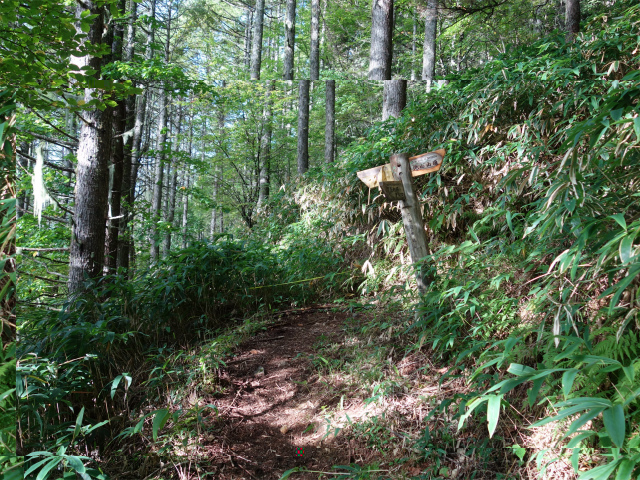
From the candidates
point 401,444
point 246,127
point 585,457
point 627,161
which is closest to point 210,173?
point 246,127

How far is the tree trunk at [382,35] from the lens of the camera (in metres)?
2.93

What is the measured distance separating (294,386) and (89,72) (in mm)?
2196

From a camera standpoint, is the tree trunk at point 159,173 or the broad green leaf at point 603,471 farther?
the tree trunk at point 159,173

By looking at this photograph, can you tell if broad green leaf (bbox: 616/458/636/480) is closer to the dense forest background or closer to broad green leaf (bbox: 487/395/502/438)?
the dense forest background

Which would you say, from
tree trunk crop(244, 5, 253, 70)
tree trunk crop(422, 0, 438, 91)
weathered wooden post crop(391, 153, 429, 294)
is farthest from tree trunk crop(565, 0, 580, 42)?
tree trunk crop(244, 5, 253, 70)

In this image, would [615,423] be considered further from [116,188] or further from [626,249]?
[116,188]

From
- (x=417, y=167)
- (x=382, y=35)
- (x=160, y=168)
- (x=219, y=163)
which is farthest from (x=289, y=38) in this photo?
(x=160, y=168)

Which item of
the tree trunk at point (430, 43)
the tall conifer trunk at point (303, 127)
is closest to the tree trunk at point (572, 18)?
the tree trunk at point (430, 43)

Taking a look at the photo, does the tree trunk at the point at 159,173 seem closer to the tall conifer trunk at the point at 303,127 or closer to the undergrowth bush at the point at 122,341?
the undergrowth bush at the point at 122,341

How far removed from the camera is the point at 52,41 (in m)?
1.41

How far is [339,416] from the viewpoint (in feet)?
7.32

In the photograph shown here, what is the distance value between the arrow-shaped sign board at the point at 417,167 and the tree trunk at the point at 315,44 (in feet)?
3.62

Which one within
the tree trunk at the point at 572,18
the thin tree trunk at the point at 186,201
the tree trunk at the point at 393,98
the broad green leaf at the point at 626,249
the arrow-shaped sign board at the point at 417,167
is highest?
the tree trunk at the point at 572,18

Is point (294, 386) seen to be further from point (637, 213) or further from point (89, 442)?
point (637, 213)
